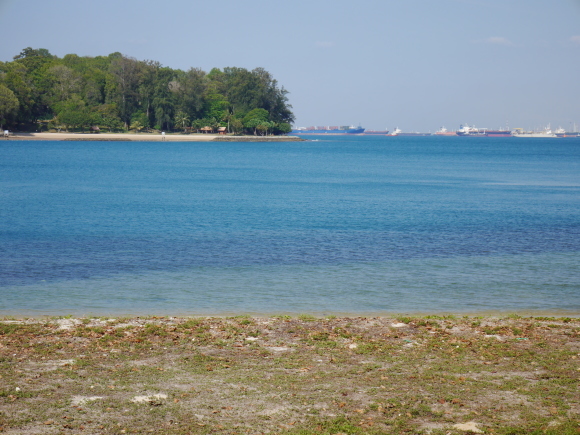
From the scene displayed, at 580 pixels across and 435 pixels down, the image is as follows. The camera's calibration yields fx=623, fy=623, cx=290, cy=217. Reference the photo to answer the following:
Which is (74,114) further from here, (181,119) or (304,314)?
(304,314)

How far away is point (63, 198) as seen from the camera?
4556cm

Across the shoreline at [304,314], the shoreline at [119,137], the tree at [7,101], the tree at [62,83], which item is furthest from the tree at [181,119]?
the shoreline at [304,314]

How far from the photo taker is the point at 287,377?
9.98m

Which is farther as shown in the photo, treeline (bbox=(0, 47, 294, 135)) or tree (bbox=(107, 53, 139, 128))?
tree (bbox=(107, 53, 139, 128))

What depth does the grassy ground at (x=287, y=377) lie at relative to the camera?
327 inches

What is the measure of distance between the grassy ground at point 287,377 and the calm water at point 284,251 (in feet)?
11.5

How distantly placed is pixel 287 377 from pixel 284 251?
50.7 feet

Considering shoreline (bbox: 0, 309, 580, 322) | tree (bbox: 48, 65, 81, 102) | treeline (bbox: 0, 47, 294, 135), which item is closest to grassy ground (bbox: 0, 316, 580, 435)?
shoreline (bbox: 0, 309, 580, 322)

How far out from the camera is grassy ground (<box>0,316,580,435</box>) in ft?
27.3

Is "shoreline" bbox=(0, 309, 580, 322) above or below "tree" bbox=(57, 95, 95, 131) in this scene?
below

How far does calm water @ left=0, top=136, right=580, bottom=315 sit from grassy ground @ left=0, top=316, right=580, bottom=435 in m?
3.50

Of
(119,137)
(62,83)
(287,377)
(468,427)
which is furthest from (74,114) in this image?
(468,427)

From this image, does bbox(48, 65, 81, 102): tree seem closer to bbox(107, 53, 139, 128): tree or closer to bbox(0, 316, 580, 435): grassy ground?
bbox(107, 53, 139, 128): tree

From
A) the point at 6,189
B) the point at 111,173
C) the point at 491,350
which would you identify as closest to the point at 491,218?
the point at 491,350
